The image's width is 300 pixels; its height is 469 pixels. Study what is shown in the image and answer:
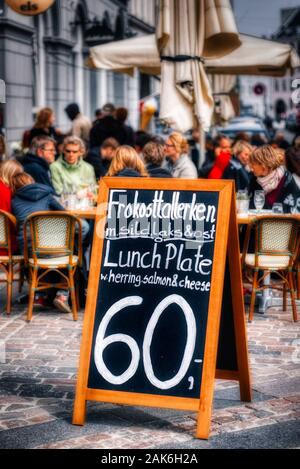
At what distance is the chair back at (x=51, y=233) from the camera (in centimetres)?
776

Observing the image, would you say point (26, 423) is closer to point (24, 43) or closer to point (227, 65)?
point (227, 65)

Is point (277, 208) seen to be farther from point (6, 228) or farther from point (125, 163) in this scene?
point (6, 228)

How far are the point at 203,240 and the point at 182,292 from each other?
34 centimetres

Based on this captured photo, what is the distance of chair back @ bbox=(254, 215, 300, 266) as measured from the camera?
7.74 m

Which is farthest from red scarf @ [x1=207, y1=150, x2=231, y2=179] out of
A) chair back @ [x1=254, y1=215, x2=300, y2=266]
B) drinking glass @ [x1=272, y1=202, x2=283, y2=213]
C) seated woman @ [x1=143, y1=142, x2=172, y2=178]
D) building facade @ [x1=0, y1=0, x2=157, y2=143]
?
building facade @ [x1=0, y1=0, x2=157, y2=143]

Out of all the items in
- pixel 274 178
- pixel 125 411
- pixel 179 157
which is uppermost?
pixel 179 157

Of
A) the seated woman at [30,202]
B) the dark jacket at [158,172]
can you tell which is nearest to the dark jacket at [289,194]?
the dark jacket at [158,172]

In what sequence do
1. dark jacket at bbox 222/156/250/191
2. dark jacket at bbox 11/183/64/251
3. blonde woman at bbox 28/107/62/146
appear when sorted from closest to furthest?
1. dark jacket at bbox 11/183/64/251
2. dark jacket at bbox 222/156/250/191
3. blonde woman at bbox 28/107/62/146

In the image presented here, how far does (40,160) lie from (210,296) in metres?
5.08

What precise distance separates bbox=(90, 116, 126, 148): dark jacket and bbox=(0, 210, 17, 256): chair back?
16.3 feet

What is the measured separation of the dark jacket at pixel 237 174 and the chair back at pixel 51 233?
3365 millimetres

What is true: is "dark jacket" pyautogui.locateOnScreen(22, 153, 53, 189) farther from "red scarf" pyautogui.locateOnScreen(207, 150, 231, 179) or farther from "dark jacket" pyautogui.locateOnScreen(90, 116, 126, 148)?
"dark jacket" pyautogui.locateOnScreen(90, 116, 126, 148)

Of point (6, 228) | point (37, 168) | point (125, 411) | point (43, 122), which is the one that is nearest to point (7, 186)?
point (6, 228)

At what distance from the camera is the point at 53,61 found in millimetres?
19406
